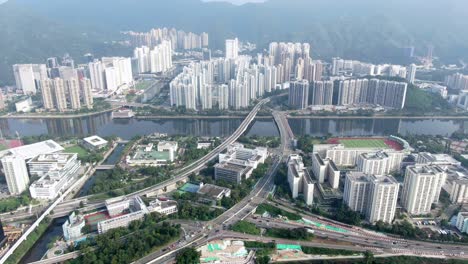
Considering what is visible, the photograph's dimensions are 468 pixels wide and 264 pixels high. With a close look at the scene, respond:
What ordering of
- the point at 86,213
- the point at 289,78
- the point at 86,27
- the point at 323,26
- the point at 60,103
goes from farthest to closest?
the point at 86,27 < the point at 323,26 < the point at 289,78 < the point at 60,103 < the point at 86,213

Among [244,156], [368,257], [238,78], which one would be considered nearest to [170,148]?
[244,156]

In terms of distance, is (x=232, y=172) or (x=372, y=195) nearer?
(x=372, y=195)

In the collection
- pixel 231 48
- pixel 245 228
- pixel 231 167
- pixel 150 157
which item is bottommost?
pixel 245 228

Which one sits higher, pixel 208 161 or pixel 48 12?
pixel 48 12

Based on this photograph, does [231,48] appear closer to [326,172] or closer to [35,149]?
[35,149]

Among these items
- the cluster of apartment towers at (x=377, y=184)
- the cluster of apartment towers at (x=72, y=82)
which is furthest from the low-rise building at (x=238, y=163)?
the cluster of apartment towers at (x=72, y=82)

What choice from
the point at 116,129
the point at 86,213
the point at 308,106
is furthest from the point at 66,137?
the point at 308,106

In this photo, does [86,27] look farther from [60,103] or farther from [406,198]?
[406,198]

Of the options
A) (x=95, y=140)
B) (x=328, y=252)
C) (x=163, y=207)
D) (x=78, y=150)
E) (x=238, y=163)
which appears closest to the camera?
(x=328, y=252)
